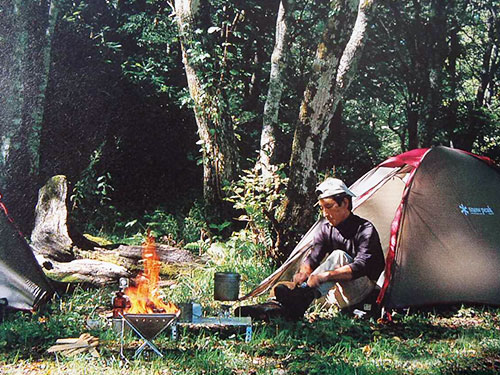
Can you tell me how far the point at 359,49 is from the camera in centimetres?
809

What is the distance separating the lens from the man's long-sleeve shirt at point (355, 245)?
5348mm

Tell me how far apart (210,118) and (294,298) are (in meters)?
4.18

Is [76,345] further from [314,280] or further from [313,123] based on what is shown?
[313,123]

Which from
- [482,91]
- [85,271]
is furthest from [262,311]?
A: [482,91]

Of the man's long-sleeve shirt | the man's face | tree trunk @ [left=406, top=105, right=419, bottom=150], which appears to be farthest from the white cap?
tree trunk @ [left=406, top=105, right=419, bottom=150]

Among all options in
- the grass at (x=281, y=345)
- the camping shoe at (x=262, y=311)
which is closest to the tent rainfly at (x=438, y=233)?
the grass at (x=281, y=345)

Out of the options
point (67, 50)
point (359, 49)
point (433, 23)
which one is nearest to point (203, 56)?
point (359, 49)

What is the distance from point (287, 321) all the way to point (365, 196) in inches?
85.0

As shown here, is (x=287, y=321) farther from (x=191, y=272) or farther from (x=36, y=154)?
(x=36, y=154)

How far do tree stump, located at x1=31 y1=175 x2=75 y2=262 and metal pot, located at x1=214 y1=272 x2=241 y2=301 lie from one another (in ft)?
7.18

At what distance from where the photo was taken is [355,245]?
5.55m

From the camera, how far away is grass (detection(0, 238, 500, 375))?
4.09 m

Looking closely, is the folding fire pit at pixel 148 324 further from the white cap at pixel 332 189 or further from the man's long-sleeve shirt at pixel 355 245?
the white cap at pixel 332 189

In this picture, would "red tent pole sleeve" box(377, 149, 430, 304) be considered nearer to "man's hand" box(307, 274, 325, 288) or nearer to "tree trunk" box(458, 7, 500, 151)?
"man's hand" box(307, 274, 325, 288)
